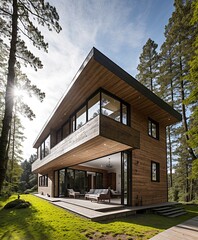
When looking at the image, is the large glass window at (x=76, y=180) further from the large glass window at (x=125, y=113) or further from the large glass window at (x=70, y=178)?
the large glass window at (x=125, y=113)

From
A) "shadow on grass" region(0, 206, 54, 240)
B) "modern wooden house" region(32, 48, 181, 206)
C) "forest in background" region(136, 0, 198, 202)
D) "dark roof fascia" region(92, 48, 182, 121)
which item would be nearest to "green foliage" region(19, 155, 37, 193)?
"modern wooden house" region(32, 48, 181, 206)

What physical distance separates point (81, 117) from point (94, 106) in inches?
62.8

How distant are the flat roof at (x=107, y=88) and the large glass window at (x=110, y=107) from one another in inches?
14.4

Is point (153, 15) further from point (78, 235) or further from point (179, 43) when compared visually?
point (78, 235)

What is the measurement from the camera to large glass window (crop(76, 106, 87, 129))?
9406mm

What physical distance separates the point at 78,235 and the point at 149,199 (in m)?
6.19

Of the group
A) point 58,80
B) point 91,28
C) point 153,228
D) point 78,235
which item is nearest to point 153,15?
point 91,28

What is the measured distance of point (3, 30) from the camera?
6.10 metres

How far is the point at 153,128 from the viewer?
1184 cm

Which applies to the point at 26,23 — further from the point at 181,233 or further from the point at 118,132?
the point at 181,233

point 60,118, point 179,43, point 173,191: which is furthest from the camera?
point 173,191

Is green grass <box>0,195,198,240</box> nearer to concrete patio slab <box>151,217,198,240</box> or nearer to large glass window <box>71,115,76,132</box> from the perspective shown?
concrete patio slab <box>151,217,198,240</box>

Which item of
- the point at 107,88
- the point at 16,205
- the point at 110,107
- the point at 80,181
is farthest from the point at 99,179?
the point at 107,88

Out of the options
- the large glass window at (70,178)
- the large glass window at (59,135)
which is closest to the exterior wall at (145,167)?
the large glass window at (59,135)
